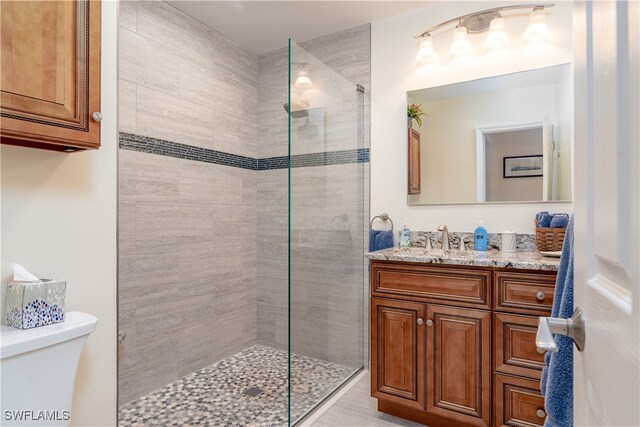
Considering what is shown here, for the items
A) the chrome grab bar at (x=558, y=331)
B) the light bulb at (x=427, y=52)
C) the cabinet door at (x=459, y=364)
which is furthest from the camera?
the light bulb at (x=427, y=52)

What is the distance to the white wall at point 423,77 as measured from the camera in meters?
2.15

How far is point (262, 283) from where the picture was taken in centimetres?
327

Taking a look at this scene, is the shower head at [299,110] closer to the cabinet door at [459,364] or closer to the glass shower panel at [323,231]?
the glass shower panel at [323,231]

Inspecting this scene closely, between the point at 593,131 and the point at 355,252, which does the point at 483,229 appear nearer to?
the point at 355,252

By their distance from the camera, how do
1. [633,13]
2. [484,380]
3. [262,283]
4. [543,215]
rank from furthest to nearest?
[262,283], [543,215], [484,380], [633,13]

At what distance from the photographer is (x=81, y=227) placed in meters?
1.26

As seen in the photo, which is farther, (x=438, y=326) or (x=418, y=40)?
(x=418, y=40)

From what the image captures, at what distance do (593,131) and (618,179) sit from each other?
0.45 ft

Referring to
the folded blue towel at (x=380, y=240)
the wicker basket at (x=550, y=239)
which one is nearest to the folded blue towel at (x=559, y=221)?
the wicker basket at (x=550, y=239)

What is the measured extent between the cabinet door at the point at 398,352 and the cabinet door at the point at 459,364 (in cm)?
6

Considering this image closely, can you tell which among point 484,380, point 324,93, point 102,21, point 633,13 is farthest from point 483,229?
point 102,21

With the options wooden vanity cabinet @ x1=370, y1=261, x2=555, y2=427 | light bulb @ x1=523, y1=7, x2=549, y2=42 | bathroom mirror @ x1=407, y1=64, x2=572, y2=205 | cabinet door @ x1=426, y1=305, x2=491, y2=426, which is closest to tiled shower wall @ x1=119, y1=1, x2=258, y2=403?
wooden vanity cabinet @ x1=370, y1=261, x2=555, y2=427

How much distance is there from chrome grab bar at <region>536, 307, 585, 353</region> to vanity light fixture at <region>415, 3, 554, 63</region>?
2.15 metres

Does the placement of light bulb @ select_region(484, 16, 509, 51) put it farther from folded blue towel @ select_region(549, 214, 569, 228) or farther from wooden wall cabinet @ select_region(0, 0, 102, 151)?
wooden wall cabinet @ select_region(0, 0, 102, 151)
